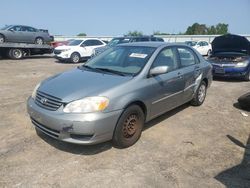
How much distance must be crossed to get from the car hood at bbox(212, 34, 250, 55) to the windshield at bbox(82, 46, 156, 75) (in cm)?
657

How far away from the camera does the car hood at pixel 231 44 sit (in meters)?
10.9

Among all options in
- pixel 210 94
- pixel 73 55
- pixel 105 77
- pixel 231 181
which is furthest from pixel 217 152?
pixel 73 55

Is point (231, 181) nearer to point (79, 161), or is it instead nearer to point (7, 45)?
point (79, 161)

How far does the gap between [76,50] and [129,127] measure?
1457cm

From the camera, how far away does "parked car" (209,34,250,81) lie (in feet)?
35.6

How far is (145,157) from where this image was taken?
4.38m

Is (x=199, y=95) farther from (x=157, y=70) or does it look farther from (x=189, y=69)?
(x=157, y=70)

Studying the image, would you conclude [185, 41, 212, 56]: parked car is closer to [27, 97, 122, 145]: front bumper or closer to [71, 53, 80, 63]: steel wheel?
[71, 53, 80, 63]: steel wheel

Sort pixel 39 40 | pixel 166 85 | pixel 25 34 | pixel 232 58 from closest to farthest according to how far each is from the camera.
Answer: pixel 166 85
pixel 232 58
pixel 25 34
pixel 39 40

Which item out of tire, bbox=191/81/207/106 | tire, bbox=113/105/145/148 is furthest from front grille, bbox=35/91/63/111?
tire, bbox=191/81/207/106

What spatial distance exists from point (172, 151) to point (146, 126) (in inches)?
43.4

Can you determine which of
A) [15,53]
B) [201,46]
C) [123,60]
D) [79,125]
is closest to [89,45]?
[15,53]

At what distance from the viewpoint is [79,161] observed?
420cm

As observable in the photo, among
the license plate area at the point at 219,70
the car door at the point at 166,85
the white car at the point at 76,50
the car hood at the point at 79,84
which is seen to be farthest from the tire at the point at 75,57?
the car hood at the point at 79,84
